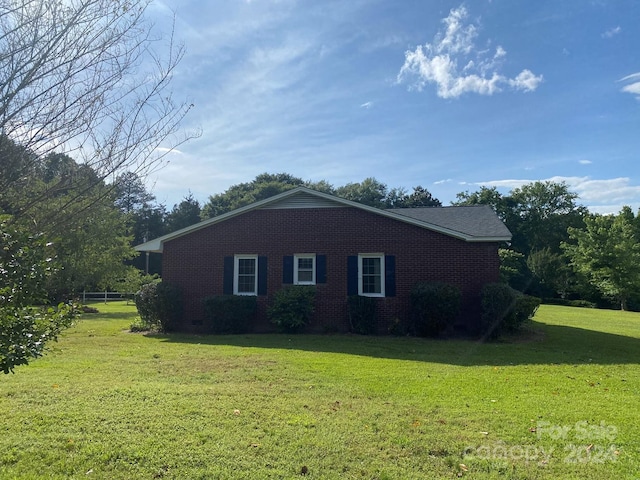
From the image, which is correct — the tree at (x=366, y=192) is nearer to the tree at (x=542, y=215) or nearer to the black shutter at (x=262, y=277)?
the tree at (x=542, y=215)

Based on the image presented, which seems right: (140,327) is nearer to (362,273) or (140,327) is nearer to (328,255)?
(328,255)

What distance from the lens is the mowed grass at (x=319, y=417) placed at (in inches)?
158

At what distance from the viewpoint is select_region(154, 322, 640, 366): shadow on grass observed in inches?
385

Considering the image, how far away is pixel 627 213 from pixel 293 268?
41.4 metres

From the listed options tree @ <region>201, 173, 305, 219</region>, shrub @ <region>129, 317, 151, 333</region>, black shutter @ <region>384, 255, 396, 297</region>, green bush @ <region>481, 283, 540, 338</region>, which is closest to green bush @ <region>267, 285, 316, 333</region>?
black shutter @ <region>384, 255, 396, 297</region>

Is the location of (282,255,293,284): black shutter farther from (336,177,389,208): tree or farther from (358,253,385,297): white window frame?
(336,177,389,208): tree

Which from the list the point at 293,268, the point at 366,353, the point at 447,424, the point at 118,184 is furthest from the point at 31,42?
the point at 293,268

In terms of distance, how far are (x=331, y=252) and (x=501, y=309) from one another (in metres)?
5.34

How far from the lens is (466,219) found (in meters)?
16.3

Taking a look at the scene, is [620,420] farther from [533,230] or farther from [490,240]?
[533,230]

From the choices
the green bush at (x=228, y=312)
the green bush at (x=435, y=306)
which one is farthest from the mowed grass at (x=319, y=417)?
the green bush at (x=228, y=312)

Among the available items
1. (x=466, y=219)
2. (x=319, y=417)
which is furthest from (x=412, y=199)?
(x=319, y=417)

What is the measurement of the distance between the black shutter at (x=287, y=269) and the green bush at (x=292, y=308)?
2.36 ft

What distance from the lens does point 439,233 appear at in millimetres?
14047
